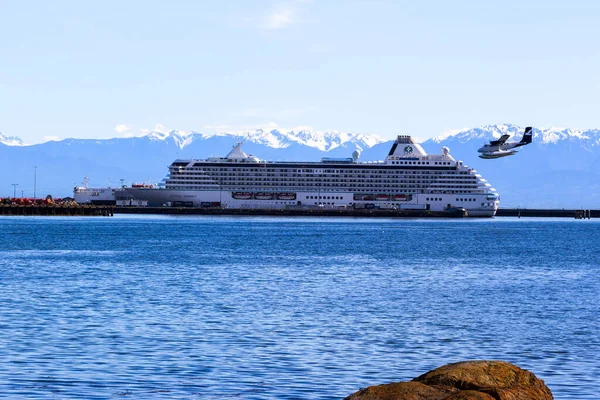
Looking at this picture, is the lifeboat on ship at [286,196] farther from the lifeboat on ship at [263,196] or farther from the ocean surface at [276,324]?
the ocean surface at [276,324]

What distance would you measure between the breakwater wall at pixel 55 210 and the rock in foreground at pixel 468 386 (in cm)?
14633

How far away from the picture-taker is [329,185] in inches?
6757

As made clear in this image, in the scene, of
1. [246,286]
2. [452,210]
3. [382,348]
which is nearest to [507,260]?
[246,286]

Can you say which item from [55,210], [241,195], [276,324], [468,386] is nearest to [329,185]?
[241,195]

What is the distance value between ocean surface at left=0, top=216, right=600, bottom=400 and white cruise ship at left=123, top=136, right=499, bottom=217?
111275 millimetres

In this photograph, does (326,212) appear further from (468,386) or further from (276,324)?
(468,386)

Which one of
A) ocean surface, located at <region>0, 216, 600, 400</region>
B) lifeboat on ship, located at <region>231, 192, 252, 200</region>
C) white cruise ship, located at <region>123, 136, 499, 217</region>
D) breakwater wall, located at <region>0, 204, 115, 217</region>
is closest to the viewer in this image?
ocean surface, located at <region>0, 216, 600, 400</region>

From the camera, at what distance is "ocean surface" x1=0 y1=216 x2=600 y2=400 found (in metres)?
20.5

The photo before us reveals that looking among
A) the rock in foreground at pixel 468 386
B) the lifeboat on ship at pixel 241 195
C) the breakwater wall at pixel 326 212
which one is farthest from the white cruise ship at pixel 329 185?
the rock in foreground at pixel 468 386

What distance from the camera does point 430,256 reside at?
65.6m

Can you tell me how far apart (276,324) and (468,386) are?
14530 millimetres

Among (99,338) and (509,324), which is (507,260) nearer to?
(509,324)

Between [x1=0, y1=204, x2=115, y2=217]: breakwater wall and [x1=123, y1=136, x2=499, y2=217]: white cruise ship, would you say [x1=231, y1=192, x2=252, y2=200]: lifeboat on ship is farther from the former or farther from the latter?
[x1=0, y1=204, x2=115, y2=217]: breakwater wall

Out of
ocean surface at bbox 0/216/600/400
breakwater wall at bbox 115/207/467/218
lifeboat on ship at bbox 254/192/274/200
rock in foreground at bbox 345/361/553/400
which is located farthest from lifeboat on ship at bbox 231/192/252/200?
rock in foreground at bbox 345/361/553/400
